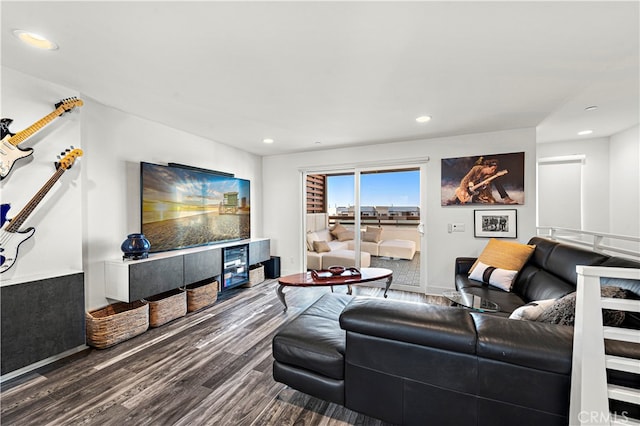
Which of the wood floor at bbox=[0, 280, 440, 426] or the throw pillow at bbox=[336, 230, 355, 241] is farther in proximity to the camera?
the throw pillow at bbox=[336, 230, 355, 241]

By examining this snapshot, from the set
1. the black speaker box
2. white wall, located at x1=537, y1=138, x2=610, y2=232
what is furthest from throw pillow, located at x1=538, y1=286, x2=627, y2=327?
white wall, located at x1=537, y1=138, x2=610, y2=232

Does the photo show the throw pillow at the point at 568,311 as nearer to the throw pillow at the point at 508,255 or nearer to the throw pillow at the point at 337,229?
the throw pillow at the point at 508,255

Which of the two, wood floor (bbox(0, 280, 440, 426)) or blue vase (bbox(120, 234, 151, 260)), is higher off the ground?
blue vase (bbox(120, 234, 151, 260))

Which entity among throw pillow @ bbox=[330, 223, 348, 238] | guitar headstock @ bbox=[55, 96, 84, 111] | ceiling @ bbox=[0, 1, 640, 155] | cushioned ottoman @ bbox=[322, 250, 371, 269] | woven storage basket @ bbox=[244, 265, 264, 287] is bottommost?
woven storage basket @ bbox=[244, 265, 264, 287]

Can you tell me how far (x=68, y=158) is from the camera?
227cm

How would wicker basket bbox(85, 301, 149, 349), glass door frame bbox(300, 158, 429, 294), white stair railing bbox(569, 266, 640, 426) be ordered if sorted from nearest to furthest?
white stair railing bbox(569, 266, 640, 426) < wicker basket bbox(85, 301, 149, 349) < glass door frame bbox(300, 158, 429, 294)

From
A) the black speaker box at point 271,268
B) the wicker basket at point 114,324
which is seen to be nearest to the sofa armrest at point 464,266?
the black speaker box at point 271,268

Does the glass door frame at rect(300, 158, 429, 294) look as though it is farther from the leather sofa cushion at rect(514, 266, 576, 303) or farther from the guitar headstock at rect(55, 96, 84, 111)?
the guitar headstock at rect(55, 96, 84, 111)

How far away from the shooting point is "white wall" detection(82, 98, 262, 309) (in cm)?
262

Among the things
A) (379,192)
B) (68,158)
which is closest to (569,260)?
(379,192)

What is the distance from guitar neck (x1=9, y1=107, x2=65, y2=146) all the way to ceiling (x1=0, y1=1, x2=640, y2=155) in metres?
0.30

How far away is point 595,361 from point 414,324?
2.16 ft

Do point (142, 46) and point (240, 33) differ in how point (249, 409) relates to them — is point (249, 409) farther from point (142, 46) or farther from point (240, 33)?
point (142, 46)

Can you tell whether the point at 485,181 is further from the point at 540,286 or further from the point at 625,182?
the point at 625,182
